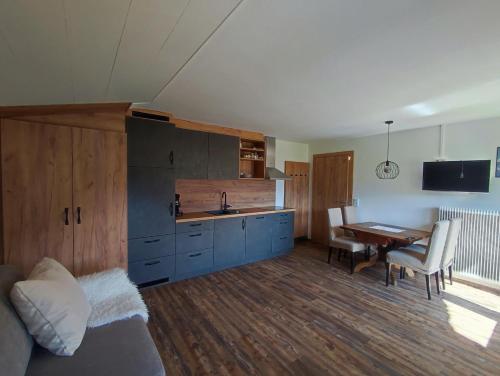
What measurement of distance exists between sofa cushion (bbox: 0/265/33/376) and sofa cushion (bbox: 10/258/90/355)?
3 cm

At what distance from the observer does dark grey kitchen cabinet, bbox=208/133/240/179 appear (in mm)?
3678

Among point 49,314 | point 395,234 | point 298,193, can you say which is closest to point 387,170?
point 395,234

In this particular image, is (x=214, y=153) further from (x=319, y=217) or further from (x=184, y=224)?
(x=319, y=217)

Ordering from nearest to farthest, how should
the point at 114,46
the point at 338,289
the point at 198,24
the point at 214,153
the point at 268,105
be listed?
1. the point at 198,24
2. the point at 114,46
3. the point at 268,105
4. the point at 338,289
5. the point at 214,153

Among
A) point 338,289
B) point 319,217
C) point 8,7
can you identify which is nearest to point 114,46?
point 8,7

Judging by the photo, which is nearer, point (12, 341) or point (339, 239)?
point (12, 341)

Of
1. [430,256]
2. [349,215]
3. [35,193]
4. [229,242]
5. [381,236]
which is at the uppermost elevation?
[35,193]

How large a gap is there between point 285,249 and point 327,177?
1.84 metres

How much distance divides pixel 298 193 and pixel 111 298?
428 cm

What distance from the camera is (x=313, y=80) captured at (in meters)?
2.06

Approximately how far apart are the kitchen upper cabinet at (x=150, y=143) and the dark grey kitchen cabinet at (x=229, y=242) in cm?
119

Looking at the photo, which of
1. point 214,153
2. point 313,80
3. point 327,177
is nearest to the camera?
point 313,80

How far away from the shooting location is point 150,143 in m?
2.90

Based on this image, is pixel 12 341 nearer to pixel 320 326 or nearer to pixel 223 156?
pixel 320 326
